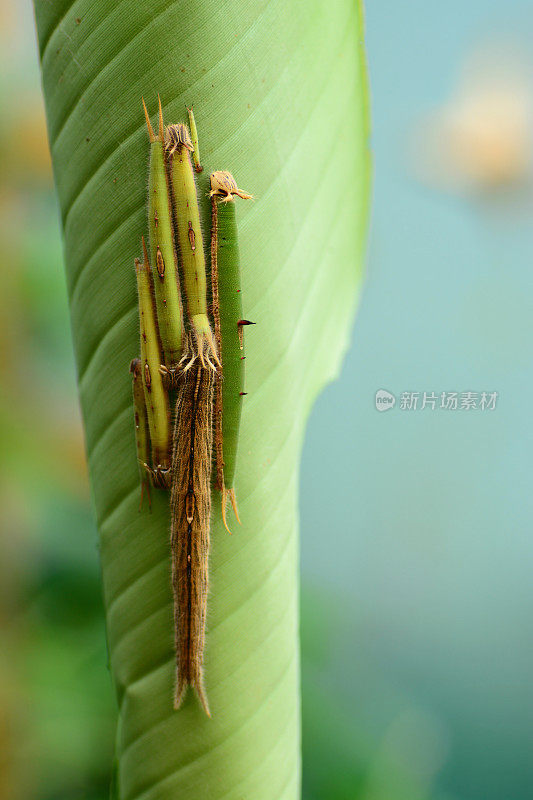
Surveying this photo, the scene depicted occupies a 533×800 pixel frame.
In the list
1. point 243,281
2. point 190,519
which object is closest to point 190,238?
point 243,281

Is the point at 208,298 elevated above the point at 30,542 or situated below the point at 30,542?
above

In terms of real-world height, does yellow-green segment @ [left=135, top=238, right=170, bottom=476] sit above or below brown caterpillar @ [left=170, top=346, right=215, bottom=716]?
above

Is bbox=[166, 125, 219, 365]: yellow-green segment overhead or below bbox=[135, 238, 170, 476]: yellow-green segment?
overhead

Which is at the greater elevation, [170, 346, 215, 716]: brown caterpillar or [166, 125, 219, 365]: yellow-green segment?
[166, 125, 219, 365]: yellow-green segment

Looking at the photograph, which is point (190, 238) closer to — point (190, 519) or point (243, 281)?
point (243, 281)

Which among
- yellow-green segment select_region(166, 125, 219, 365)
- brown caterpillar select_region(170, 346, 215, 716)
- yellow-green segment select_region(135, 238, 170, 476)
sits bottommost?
brown caterpillar select_region(170, 346, 215, 716)

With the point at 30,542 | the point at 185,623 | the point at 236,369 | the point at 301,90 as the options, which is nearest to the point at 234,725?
the point at 185,623

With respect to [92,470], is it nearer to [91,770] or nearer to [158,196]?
[158,196]

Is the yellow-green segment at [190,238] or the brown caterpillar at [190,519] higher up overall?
the yellow-green segment at [190,238]

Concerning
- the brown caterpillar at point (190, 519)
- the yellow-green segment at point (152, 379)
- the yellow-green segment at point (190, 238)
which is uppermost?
the yellow-green segment at point (190, 238)
